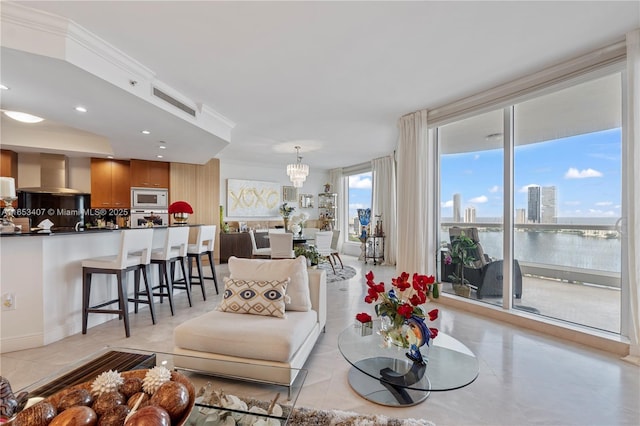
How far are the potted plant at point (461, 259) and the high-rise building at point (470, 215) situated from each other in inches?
7.7

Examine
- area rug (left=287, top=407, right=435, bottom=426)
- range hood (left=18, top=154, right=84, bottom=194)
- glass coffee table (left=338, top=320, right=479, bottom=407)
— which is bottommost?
area rug (left=287, top=407, right=435, bottom=426)

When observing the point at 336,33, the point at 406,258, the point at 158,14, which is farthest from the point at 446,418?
the point at 158,14

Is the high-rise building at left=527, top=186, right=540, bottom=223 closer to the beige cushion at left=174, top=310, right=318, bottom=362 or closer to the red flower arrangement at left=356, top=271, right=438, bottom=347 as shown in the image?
the red flower arrangement at left=356, top=271, right=438, bottom=347

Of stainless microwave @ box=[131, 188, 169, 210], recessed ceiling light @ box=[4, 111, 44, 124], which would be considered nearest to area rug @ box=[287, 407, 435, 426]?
recessed ceiling light @ box=[4, 111, 44, 124]

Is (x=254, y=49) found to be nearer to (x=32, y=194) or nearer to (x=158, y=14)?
(x=158, y=14)

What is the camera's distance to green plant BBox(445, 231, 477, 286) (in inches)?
149

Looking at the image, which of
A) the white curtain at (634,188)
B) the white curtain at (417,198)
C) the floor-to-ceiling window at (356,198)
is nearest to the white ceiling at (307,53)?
the white curtain at (634,188)

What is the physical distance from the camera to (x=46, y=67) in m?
2.20

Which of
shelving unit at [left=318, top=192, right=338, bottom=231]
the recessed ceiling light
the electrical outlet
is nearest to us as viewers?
the electrical outlet

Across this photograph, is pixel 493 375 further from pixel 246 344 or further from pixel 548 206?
pixel 548 206

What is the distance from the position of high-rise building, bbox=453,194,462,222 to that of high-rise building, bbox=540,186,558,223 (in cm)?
94

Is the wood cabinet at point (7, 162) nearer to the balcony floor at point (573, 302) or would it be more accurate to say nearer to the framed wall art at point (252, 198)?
the framed wall art at point (252, 198)

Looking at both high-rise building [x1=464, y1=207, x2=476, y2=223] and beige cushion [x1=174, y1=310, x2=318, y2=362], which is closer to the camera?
beige cushion [x1=174, y1=310, x2=318, y2=362]

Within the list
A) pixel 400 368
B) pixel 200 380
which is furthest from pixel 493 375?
pixel 200 380
